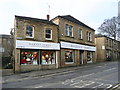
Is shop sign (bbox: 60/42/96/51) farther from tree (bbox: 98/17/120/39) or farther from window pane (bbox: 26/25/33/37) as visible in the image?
tree (bbox: 98/17/120/39)

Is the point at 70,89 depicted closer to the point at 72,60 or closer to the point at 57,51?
the point at 57,51

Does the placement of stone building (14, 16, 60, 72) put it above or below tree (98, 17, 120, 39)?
below

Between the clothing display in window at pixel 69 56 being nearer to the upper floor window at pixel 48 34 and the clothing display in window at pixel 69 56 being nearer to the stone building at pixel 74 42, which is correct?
the stone building at pixel 74 42

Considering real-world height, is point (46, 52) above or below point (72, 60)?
above

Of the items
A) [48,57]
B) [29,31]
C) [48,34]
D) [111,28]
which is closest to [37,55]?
[48,57]

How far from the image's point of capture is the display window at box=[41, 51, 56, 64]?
59.7ft

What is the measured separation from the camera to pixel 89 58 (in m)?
26.7

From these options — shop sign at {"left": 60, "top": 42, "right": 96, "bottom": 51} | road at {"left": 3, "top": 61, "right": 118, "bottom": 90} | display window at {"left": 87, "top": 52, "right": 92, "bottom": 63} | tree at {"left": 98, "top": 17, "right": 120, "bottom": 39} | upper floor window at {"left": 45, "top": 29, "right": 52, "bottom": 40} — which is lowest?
road at {"left": 3, "top": 61, "right": 118, "bottom": 90}

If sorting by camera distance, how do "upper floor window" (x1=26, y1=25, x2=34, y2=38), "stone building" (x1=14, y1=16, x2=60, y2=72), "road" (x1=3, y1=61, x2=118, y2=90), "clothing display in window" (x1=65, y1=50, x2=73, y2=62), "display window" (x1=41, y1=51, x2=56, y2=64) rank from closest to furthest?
"road" (x1=3, y1=61, x2=118, y2=90) < "stone building" (x1=14, y1=16, x2=60, y2=72) < "upper floor window" (x1=26, y1=25, x2=34, y2=38) < "display window" (x1=41, y1=51, x2=56, y2=64) < "clothing display in window" (x1=65, y1=50, x2=73, y2=62)

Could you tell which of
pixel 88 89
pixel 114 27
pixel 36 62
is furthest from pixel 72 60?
pixel 114 27

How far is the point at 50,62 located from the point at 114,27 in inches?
1206

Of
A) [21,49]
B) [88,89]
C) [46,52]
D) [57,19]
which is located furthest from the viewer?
[57,19]

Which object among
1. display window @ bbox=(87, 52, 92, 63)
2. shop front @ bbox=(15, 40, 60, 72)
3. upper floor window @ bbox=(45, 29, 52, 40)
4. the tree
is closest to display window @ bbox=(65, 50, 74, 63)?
shop front @ bbox=(15, 40, 60, 72)

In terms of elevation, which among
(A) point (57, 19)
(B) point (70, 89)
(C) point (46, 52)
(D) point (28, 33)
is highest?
(A) point (57, 19)
